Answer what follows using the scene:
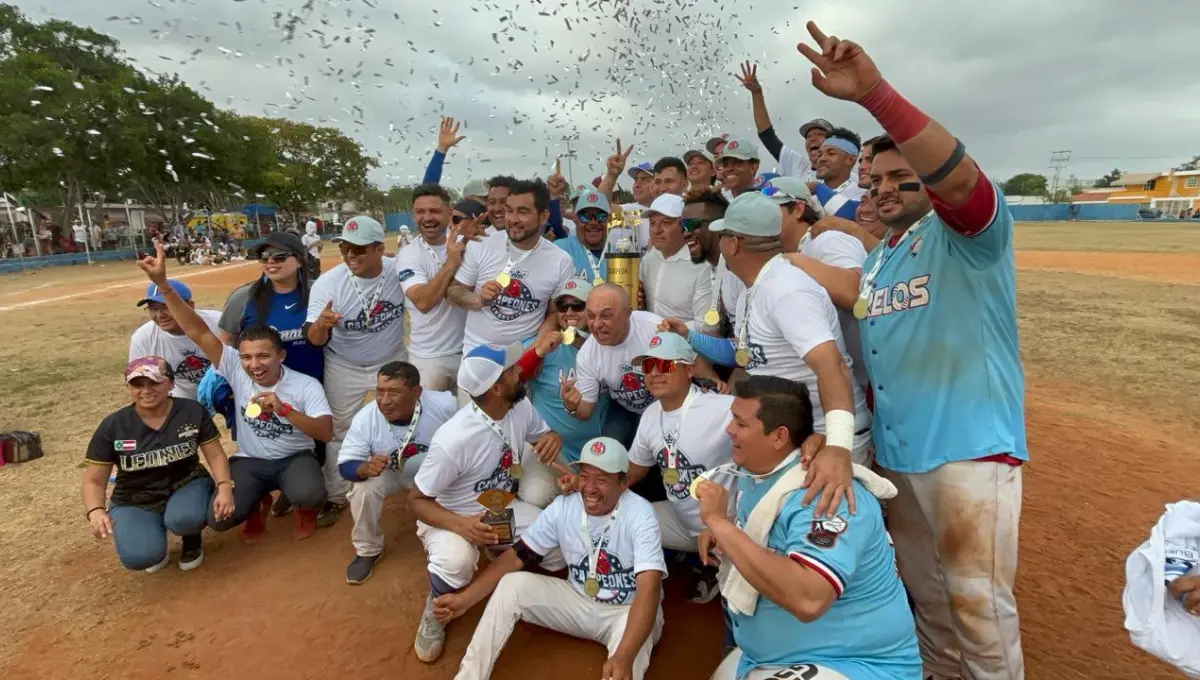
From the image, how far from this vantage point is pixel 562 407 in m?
5.14

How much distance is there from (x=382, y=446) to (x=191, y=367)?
250 centimetres

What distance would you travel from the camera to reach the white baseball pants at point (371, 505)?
4918 mm

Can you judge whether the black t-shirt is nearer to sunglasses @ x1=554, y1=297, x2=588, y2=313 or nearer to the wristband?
sunglasses @ x1=554, y1=297, x2=588, y2=313

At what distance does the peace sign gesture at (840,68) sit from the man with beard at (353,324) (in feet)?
14.0

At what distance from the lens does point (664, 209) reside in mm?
5082

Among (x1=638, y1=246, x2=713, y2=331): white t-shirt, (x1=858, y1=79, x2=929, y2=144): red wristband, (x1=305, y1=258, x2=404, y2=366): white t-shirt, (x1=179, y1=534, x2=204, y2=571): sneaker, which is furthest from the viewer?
(x1=305, y1=258, x2=404, y2=366): white t-shirt

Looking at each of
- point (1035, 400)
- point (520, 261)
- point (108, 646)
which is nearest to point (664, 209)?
point (520, 261)

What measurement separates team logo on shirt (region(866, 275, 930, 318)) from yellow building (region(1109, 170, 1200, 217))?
85883 millimetres

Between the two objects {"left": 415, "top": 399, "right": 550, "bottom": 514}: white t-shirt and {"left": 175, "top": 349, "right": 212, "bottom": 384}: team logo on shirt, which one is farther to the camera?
{"left": 175, "top": 349, "right": 212, "bottom": 384}: team logo on shirt

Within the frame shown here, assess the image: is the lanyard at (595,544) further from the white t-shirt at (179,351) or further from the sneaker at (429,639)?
the white t-shirt at (179,351)

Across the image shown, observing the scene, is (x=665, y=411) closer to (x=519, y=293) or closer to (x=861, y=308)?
(x=861, y=308)

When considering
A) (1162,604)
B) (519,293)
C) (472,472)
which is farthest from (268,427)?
(1162,604)

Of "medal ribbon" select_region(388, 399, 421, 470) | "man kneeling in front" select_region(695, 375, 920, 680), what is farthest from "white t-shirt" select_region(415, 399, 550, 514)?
"man kneeling in front" select_region(695, 375, 920, 680)

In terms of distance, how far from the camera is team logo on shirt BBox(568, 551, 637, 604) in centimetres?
372
